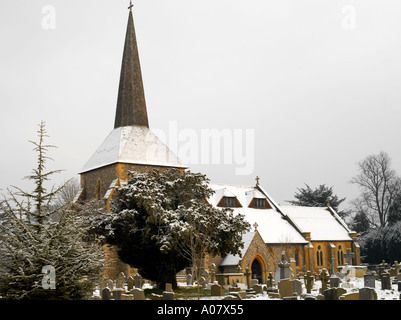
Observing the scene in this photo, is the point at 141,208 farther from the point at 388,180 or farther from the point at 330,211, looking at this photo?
the point at 388,180

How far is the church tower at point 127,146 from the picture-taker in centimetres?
3162

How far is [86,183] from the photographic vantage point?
3431 centimetres

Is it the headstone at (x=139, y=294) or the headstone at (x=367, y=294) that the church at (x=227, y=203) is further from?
the headstone at (x=367, y=294)

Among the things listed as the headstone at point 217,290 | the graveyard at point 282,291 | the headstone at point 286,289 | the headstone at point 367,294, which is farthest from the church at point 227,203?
the headstone at point 367,294

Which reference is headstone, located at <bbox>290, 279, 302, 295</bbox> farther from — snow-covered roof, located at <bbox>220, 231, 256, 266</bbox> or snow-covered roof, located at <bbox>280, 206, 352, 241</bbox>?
snow-covered roof, located at <bbox>280, 206, 352, 241</bbox>

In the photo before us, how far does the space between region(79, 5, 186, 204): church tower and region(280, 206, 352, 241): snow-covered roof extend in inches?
537

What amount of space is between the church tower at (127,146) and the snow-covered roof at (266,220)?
6386mm

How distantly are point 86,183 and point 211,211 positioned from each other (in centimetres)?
1377

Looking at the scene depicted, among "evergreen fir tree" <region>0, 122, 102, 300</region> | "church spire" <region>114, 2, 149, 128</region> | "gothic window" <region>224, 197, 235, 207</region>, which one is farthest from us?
"gothic window" <region>224, 197, 235, 207</region>

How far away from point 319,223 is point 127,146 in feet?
65.7

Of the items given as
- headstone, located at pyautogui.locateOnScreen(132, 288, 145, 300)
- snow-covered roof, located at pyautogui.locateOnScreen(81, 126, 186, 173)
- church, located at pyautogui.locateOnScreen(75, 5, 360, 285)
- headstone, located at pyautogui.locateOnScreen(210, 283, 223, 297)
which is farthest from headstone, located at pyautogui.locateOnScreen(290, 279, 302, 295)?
snow-covered roof, located at pyautogui.locateOnScreen(81, 126, 186, 173)

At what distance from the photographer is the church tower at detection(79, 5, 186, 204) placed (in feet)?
104

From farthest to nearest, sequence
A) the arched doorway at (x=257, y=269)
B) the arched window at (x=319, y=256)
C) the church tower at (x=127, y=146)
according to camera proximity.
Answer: the arched window at (x=319, y=256)
the arched doorway at (x=257, y=269)
the church tower at (x=127, y=146)
